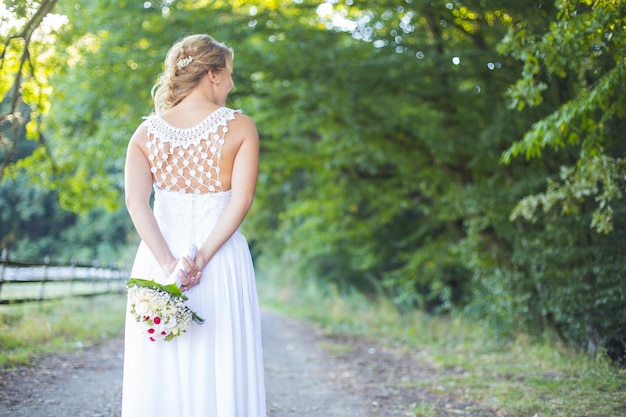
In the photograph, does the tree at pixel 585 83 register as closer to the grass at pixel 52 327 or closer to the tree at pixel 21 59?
the tree at pixel 21 59

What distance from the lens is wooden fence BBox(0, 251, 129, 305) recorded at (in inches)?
364

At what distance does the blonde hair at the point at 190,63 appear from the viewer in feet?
10.8

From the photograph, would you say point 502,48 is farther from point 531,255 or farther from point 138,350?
point 138,350

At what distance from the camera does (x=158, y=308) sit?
2.86 m

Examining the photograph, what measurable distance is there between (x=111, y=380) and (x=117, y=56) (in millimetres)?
5935

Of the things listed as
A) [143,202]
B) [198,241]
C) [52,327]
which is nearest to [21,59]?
[143,202]

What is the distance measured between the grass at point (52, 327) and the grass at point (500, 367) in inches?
170

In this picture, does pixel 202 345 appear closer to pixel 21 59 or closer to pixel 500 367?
pixel 21 59

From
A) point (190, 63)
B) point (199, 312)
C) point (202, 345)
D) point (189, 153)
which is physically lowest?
point (202, 345)

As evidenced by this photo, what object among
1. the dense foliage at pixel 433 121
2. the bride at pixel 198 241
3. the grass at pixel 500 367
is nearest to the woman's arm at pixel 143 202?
the bride at pixel 198 241

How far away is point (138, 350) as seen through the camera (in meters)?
3.15

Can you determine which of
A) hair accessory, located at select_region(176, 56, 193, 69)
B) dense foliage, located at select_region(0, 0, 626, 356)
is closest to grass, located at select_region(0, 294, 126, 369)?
dense foliage, located at select_region(0, 0, 626, 356)

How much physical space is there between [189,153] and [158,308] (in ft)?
2.74

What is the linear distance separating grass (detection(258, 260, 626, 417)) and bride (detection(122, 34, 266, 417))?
2731 millimetres
